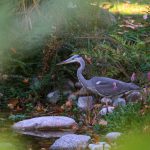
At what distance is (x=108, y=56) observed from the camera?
740 centimetres

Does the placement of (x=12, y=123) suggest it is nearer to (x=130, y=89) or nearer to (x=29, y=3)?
(x=130, y=89)

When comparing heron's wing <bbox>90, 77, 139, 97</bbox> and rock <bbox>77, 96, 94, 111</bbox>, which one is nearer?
heron's wing <bbox>90, 77, 139, 97</bbox>

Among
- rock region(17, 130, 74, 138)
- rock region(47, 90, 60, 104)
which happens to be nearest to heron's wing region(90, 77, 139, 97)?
rock region(47, 90, 60, 104)

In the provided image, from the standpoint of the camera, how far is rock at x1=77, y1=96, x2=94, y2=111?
7.05 meters

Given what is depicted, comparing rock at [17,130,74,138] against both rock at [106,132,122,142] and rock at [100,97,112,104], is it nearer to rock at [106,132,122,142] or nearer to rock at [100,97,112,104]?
rock at [106,132,122,142]

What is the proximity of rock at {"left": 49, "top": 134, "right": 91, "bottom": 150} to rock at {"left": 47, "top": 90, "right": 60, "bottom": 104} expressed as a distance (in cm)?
227

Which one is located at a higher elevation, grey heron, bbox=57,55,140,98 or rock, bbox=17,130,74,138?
grey heron, bbox=57,55,140,98

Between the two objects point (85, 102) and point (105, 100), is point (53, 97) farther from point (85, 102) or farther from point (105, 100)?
point (105, 100)

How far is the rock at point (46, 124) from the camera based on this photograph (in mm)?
6199

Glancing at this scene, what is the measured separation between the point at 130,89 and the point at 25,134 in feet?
5.81

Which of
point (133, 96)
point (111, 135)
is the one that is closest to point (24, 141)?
point (111, 135)

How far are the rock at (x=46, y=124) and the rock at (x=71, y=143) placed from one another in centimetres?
81

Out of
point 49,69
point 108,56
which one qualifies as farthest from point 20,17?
point 108,56

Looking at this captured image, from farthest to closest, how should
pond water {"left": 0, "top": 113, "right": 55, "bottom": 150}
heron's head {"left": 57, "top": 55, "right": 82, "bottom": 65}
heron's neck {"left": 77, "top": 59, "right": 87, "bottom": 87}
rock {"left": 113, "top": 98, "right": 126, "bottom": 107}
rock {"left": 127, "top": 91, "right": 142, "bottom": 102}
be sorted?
heron's head {"left": 57, "top": 55, "right": 82, "bottom": 65}
heron's neck {"left": 77, "top": 59, "right": 87, "bottom": 87}
rock {"left": 127, "top": 91, "right": 142, "bottom": 102}
rock {"left": 113, "top": 98, "right": 126, "bottom": 107}
pond water {"left": 0, "top": 113, "right": 55, "bottom": 150}
